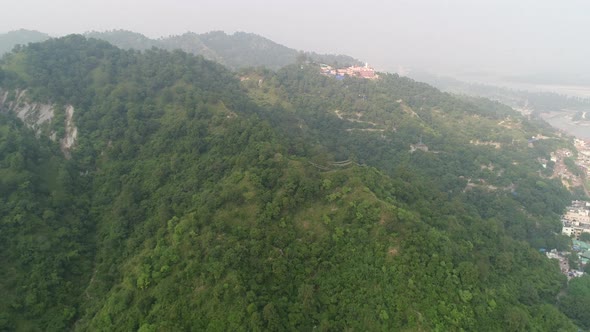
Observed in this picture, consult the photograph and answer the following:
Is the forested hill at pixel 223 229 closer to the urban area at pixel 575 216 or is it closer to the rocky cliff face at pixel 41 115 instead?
the rocky cliff face at pixel 41 115

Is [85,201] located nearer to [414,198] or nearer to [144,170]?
[144,170]

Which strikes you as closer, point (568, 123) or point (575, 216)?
A: point (575, 216)

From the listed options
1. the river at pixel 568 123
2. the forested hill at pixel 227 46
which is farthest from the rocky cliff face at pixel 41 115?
the river at pixel 568 123

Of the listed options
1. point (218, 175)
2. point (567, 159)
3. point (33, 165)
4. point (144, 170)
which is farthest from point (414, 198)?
point (567, 159)

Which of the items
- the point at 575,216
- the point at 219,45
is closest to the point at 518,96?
the point at 575,216

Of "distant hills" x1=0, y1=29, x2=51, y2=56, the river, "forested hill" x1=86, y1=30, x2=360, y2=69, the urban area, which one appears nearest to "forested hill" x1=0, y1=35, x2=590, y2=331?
the urban area

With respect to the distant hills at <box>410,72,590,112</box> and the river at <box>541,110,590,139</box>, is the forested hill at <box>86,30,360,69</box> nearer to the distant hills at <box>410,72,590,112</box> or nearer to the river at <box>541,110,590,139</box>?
the distant hills at <box>410,72,590,112</box>

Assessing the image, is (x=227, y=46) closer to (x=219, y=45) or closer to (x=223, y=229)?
(x=219, y=45)
